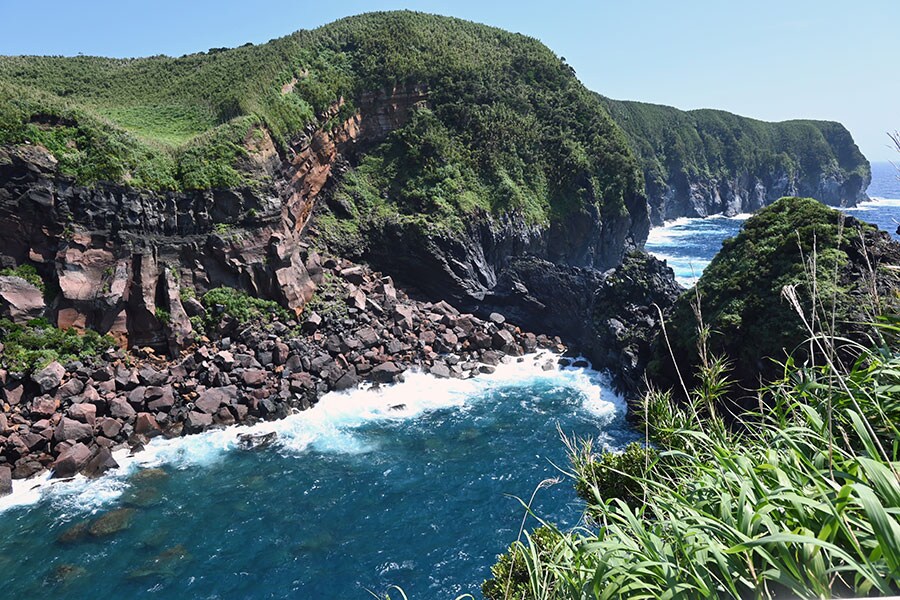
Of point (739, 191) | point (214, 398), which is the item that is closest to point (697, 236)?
point (739, 191)

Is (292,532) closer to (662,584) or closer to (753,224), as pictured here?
(662,584)

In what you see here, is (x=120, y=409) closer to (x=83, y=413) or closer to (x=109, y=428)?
(x=109, y=428)

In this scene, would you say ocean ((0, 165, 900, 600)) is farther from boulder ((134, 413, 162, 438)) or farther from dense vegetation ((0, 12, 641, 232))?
dense vegetation ((0, 12, 641, 232))

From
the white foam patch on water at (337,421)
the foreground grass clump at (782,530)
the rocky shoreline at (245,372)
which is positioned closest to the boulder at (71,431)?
the rocky shoreline at (245,372)

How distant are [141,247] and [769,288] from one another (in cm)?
3766

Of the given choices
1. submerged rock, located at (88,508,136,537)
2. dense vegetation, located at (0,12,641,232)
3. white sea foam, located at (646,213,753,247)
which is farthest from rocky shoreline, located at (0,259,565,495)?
white sea foam, located at (646,213,753,247)

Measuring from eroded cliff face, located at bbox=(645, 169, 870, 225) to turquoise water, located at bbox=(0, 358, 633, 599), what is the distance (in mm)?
85036

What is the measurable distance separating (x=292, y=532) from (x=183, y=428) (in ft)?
36.5

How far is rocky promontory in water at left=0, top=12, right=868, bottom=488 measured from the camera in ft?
100

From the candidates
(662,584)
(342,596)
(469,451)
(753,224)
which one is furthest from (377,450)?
(753,224)

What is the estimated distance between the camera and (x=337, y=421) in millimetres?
31578

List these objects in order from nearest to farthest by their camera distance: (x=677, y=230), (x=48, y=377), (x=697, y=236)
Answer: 1. (x=48, y=377)
2. (x=697, y=236)
3. (x=677, y=230)

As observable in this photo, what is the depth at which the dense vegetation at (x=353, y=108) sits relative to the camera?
37375 millimetres

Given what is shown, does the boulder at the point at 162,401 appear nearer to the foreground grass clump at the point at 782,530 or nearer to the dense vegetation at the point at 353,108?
the dense vegetation at the point at 353,108
